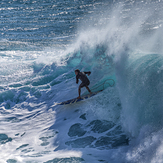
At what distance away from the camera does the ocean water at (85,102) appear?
699 centimetres

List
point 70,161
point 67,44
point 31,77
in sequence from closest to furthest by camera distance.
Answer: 1. point 70,161
2. point 31,77
3. point 67,44

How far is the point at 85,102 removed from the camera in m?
9.70

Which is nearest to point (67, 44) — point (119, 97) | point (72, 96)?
point (72, 96)

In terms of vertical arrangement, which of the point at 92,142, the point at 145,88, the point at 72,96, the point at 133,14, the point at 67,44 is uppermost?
the point at 133,14

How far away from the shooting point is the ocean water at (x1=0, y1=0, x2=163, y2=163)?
699 cm

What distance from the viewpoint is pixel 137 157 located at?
6129mm

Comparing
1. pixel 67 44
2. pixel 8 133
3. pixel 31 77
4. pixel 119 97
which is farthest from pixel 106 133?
pixel 67 44

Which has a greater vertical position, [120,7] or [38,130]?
[120,7]

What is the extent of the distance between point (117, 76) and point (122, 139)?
347 cm

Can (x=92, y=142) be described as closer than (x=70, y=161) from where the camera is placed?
No

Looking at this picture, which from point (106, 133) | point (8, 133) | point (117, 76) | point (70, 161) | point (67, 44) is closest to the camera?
point (70, 161)

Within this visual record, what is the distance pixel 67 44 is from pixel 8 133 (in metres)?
10.8

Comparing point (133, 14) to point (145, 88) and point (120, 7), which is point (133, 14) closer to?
point (120, 7)

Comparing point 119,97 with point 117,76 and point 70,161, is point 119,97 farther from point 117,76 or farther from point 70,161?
point 70,161
